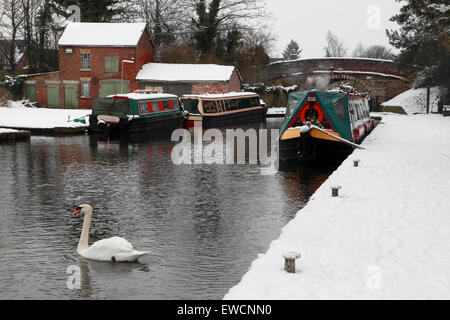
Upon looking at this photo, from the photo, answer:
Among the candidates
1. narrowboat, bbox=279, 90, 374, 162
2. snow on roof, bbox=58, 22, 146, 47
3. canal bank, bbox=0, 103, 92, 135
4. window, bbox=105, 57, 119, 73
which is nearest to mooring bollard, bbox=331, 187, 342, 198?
narrowboat, bbox=279, 90, 374, 162

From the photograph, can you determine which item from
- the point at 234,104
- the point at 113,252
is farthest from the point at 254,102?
the point at 113,252

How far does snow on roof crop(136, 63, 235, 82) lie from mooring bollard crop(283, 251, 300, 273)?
33.4 meters

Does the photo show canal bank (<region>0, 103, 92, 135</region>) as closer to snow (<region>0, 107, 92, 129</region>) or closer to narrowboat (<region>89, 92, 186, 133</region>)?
snow (<region>0, 107, 92, 129</region>)

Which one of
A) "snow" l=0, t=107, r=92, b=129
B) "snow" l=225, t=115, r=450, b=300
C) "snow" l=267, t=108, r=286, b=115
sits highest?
"snow" l=0, t=107, r=92, b=129

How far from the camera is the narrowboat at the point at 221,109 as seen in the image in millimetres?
31703

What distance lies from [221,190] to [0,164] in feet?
23.8

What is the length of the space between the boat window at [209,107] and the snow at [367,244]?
1826cm

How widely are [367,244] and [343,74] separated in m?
44.5

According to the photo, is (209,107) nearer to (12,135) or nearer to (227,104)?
(227,104)

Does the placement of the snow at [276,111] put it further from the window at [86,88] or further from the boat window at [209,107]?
the window at [86,88]

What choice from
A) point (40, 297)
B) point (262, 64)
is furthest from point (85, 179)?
point (262, 64)

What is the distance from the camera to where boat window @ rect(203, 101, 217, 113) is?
3222 cm

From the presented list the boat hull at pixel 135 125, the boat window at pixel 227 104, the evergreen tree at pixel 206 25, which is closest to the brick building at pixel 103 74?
the boat window at pixel 227 104

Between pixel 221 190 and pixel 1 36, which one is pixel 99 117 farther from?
pixel 1 36
